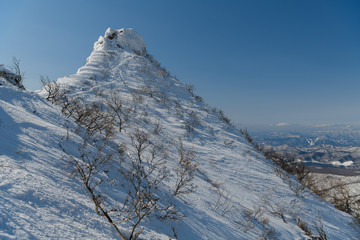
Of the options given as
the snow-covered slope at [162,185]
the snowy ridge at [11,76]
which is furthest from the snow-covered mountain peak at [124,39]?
the snowy ridge at [11,76]

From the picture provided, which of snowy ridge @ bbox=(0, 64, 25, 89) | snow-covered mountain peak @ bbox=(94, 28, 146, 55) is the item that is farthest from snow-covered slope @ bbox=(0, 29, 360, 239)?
snow-covered mountain peak @ bbox=(94, 28, 146, 55)

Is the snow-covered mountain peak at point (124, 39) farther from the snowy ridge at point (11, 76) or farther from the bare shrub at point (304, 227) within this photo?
the bare shrub at point (304, 227)

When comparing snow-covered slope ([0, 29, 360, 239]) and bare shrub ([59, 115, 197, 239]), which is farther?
bare shrub ([59, 115, 197, 239])

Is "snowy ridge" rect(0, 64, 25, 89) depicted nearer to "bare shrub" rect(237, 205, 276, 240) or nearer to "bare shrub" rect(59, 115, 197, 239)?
"bare shrub" rect(59, 115, 197, 239)

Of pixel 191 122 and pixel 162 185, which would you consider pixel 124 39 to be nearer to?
pixel 191 122

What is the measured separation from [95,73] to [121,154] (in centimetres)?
1167

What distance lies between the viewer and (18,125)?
8.99 ft

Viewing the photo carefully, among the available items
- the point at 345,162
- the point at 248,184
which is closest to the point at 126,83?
the point at 248,184

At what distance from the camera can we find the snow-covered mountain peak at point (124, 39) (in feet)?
66.4

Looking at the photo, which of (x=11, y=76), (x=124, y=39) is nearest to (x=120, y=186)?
(x=11, y=76)

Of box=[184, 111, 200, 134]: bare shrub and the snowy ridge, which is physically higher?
box=[184, 111, 200, 134]: bare shrub

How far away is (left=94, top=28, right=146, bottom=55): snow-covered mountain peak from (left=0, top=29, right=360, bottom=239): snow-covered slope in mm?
10639

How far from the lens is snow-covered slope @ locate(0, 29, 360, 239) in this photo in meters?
1.48

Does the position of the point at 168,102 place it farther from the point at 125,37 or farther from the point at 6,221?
the point at 125,37
